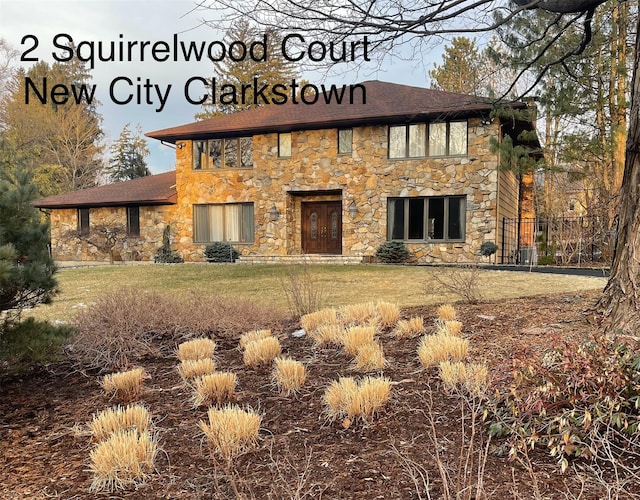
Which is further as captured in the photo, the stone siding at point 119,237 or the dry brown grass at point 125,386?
the stone siding at point 119,237

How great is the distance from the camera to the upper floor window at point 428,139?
14320 mm

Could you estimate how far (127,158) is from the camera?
31906mm

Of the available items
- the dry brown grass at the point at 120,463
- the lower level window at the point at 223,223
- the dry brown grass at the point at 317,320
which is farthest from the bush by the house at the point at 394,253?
the dry brown grass at the point at 120,463

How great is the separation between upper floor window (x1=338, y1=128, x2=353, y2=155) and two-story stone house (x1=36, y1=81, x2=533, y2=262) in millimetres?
37

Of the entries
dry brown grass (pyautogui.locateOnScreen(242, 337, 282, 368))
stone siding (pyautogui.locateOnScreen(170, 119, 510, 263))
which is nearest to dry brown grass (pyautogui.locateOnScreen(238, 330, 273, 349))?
dry brown grass (pyautogui.locateOnScreen(242, 337, 282, 368))

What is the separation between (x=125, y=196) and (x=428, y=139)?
39.6 feet

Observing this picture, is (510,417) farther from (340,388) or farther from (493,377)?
(340,388)

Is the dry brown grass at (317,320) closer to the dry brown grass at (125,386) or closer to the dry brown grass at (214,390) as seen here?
the dry brown grass at (214,390)

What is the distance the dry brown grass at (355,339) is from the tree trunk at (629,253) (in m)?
1.71

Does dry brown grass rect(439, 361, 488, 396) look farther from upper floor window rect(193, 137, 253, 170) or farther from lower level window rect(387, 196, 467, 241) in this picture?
upper floor window rect(193, 137, 253, 170)

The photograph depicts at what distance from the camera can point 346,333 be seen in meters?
3.82

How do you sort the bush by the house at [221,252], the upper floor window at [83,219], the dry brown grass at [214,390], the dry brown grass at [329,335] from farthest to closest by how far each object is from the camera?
the upper floor window at [83,219], the bush by the house at [221,252], the dry brown grass at [329,335], the dry brown grass at [214,390]

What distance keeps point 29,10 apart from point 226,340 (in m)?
12.4

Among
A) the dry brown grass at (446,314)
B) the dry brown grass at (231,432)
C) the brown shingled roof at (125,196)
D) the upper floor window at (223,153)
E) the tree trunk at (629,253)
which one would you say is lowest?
the dry brown grass at (231,432)
